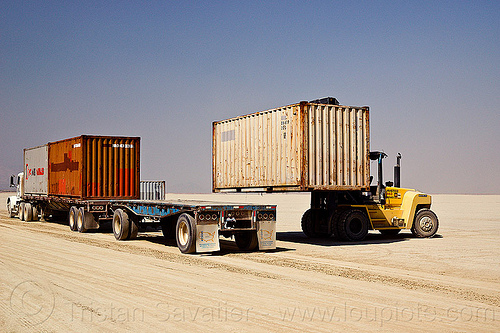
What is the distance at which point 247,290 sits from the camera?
29.6ft

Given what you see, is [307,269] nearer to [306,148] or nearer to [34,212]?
[306,148]

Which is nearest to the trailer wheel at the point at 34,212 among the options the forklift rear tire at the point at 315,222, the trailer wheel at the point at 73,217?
the trailer wheel at the point at 73,217

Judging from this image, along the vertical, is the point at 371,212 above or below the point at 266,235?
above

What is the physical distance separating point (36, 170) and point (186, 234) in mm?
17851

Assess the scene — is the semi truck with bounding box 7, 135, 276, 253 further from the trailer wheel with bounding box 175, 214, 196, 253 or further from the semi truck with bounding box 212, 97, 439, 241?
the semi truck with bounding box 212, 97, 439, 241

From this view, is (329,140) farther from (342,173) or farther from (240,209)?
(240,209)

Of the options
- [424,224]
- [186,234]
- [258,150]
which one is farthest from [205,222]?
[424,224]

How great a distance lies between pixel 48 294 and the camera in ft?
27.8

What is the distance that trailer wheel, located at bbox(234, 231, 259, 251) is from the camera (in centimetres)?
1484

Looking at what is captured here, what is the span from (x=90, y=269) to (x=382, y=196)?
11.0 meters

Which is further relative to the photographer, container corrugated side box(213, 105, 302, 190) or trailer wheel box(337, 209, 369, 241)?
trailer wheel box(337, 209, 369, 241)

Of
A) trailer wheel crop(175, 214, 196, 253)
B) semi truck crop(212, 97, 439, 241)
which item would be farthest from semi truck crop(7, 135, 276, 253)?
semi truck crop(212, 97, 439, 241)

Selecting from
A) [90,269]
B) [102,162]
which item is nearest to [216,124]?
[102,162]

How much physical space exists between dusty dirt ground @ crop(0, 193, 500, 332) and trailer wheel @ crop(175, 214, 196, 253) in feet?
0.94
